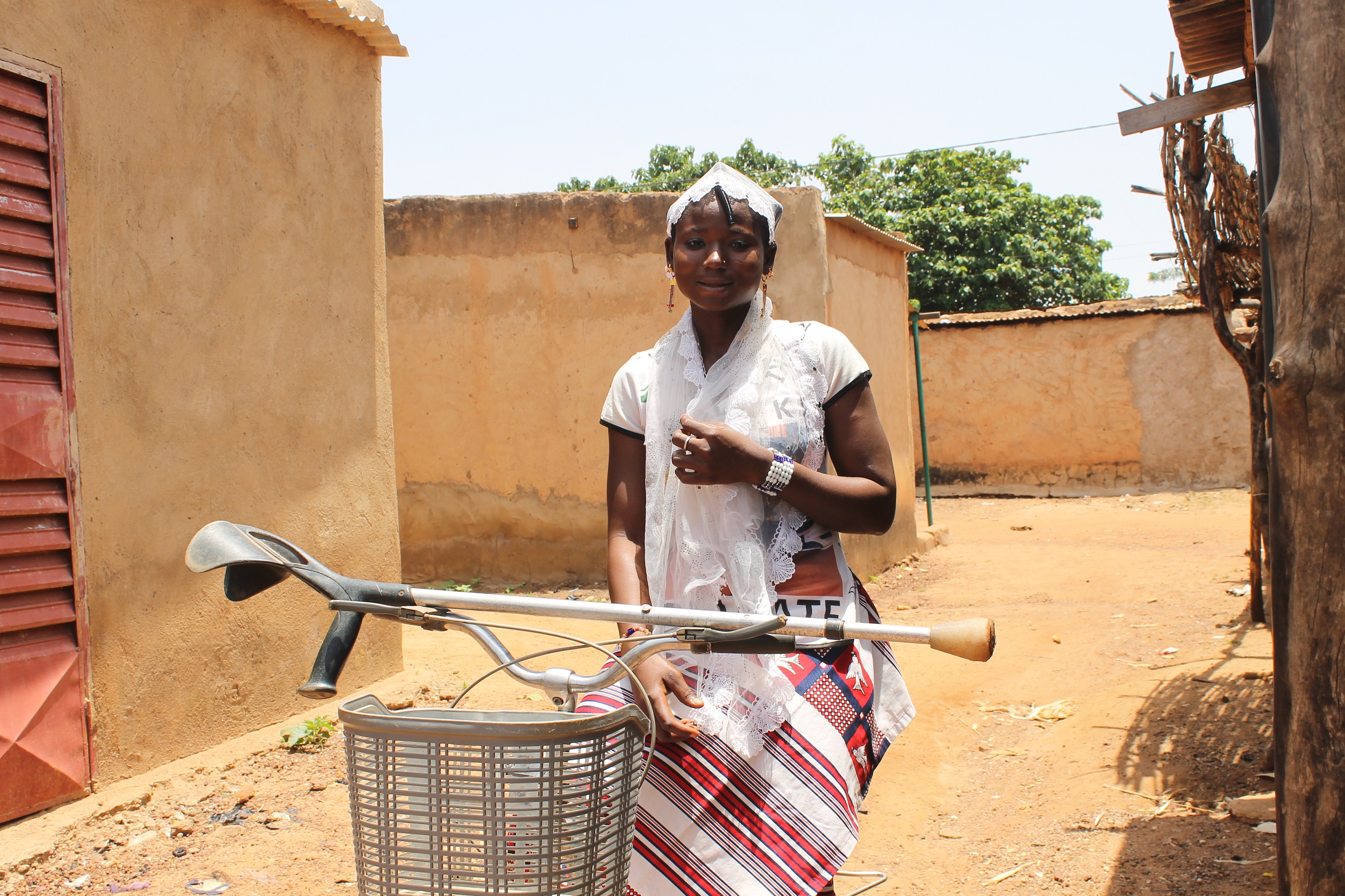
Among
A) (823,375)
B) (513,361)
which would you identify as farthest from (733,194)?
(513,361)

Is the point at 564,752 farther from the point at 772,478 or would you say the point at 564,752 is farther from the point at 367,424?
the point at 367,424

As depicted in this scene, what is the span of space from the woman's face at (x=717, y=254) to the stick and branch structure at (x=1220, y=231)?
11.3 feet

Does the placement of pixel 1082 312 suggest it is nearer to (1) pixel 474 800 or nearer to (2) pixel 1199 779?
(2) pixel 1199 779

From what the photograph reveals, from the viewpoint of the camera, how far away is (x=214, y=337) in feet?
14.3

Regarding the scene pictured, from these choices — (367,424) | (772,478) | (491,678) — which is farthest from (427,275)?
(772,478)

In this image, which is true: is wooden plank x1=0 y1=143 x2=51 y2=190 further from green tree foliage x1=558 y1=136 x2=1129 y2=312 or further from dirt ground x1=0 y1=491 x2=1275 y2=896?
green tree foliage x1=558 y1=136 x2=1129 y2=312

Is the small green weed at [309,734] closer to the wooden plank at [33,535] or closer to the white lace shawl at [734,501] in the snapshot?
the wooden plank at [33,535]

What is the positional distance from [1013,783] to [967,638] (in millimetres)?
3360

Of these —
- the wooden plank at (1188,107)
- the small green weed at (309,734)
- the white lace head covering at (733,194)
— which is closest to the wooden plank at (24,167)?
the small green weed at (309,734)

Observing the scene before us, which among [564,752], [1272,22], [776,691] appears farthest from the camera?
[1272,22]

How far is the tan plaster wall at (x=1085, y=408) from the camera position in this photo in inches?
536

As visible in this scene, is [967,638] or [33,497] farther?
[33,497]

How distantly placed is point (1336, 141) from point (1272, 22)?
15.8 inches

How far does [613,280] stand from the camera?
8.22 metres
